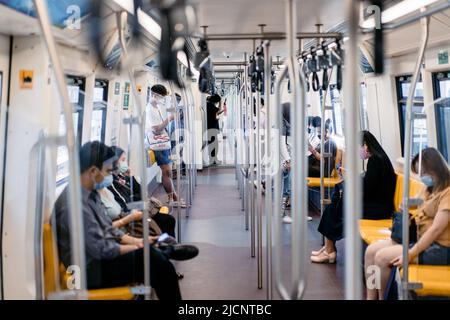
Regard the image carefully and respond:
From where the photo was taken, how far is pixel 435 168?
2.87m

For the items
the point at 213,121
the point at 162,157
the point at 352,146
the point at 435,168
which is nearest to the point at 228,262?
the point at 162,157

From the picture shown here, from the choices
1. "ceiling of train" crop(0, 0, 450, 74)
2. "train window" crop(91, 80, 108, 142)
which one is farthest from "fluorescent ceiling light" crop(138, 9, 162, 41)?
"train window" crop(91, 80, 108, 142)

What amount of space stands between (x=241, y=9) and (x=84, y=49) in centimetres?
133

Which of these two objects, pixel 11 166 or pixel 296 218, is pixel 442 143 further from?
pixel 11 166

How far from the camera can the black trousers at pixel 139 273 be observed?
2391 mm

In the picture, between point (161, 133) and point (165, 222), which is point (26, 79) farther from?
point (161, 133)

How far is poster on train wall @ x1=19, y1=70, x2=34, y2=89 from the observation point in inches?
118

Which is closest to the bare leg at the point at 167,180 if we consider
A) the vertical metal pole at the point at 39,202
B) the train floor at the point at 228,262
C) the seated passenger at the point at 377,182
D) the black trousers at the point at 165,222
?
the train floor at the point at 228,262

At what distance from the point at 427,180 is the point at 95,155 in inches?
73.0

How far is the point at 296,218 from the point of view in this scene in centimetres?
193

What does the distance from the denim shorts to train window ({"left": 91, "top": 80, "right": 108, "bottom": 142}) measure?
2.00m

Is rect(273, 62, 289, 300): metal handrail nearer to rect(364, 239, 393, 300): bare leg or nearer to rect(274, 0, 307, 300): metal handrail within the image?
rect(274, 0, 307, 300): metal handrail

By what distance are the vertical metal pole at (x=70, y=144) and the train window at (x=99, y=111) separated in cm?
79
